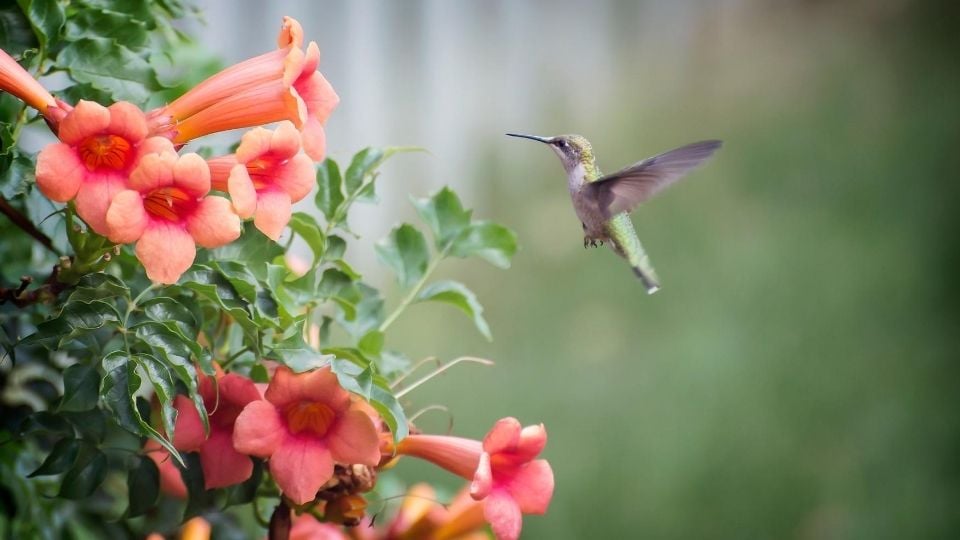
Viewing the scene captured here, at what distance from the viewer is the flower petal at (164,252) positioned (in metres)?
0.59

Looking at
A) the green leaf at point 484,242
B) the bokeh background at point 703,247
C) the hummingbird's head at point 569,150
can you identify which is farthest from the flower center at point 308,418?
the bokeh background at point 703,247

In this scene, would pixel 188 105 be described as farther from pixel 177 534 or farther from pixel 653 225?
pixel 653 225

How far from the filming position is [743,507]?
2498mm

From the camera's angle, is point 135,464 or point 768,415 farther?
point 768,415

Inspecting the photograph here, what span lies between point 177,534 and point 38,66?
45 cm

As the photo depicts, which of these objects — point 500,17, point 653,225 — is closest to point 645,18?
point 500,17

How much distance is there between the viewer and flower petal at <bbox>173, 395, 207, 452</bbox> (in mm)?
701

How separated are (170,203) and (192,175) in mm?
27

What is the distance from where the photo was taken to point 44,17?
0.72 meters

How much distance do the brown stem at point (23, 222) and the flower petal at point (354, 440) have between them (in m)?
0.24

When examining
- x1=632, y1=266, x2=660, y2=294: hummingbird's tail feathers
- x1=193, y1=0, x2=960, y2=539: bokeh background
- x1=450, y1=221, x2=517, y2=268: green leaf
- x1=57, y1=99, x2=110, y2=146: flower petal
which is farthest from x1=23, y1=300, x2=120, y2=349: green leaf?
x1=193, y1=0, x2=960, y2=539: bokeh background

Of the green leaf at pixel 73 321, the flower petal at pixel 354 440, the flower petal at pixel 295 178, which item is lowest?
the flower petal at pixel 354 440

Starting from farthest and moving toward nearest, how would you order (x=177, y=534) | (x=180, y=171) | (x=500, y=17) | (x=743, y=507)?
(x=500, y=17) → (x=743, y=507) → (x=177, y=534) → (x=180, y=171)

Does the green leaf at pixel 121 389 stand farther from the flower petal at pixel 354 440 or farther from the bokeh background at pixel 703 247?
the bokeh background at pixel 703 247
